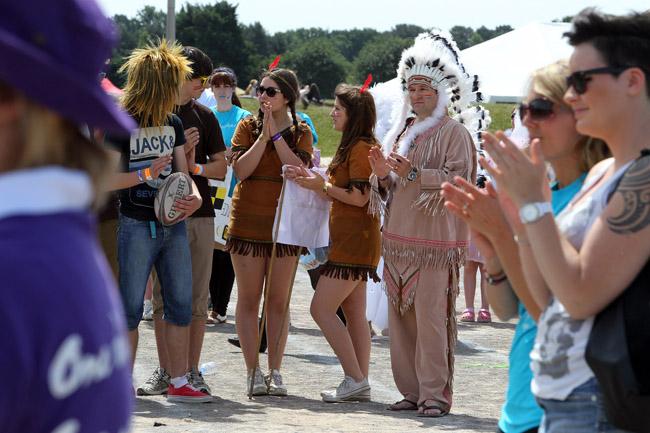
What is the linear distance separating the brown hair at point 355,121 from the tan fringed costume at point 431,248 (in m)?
0.42

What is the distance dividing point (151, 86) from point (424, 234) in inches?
74.1

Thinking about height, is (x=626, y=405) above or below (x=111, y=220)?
below

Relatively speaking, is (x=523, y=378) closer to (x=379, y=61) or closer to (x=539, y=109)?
(x=539, y=109)

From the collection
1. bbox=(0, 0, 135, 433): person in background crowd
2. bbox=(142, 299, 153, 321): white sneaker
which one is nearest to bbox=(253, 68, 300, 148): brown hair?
bbox=(142, 299, 153, 321): white sneaker

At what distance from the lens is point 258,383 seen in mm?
7719

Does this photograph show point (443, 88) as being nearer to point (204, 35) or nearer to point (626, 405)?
point (626, 405)

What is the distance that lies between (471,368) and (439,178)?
223 centimetres

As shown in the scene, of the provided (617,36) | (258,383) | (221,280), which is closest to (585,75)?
(617,36)

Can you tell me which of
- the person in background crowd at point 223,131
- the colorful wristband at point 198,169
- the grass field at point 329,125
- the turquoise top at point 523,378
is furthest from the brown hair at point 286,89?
the grass field at point 329,125

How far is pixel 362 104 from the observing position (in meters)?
7.69

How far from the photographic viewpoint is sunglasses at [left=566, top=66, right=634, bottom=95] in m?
2.85

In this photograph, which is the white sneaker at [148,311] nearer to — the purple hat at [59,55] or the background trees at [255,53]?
the purple hat at [59,55]

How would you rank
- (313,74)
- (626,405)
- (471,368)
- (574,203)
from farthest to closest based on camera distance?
(313,74), (471,368), (574,203), (626,405)

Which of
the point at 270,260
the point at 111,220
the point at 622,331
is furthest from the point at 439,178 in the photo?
the point at 622,331
